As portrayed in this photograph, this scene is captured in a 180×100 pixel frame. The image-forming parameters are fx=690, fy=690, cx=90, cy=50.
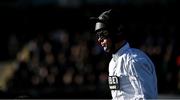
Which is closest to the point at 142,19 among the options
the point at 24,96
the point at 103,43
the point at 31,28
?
the point at 31,28

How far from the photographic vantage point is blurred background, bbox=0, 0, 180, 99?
42.1 feet

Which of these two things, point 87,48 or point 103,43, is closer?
point 103,43

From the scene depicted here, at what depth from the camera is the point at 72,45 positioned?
Result: 13.8 metres

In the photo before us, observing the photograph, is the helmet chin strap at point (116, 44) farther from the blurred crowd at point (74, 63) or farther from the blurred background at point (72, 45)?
the blurred crowd at point (74, 63)

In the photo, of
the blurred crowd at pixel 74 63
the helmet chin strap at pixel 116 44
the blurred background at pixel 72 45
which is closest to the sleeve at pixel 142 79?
the helmet chin strap at pixel 116 44

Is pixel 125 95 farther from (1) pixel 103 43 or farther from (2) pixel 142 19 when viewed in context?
(2) pixel 142 19

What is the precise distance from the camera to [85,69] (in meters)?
13.4

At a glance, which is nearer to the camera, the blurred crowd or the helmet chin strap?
the helmet chin strap

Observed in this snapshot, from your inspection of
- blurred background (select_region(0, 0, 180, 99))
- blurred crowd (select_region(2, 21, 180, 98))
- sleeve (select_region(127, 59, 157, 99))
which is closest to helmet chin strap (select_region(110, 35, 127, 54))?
sleeve (select_region(127, 59, 157, 99))

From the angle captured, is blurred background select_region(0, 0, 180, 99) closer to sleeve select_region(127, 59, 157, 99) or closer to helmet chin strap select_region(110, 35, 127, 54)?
helmet chin strap select_region(110, 35, 127, 54)

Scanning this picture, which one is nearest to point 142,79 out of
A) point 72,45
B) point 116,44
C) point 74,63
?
point 116,44

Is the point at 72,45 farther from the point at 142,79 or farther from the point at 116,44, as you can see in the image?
the point at 142,79

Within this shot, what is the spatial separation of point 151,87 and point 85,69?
828 centimetres

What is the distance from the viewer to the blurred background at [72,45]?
12.8m
